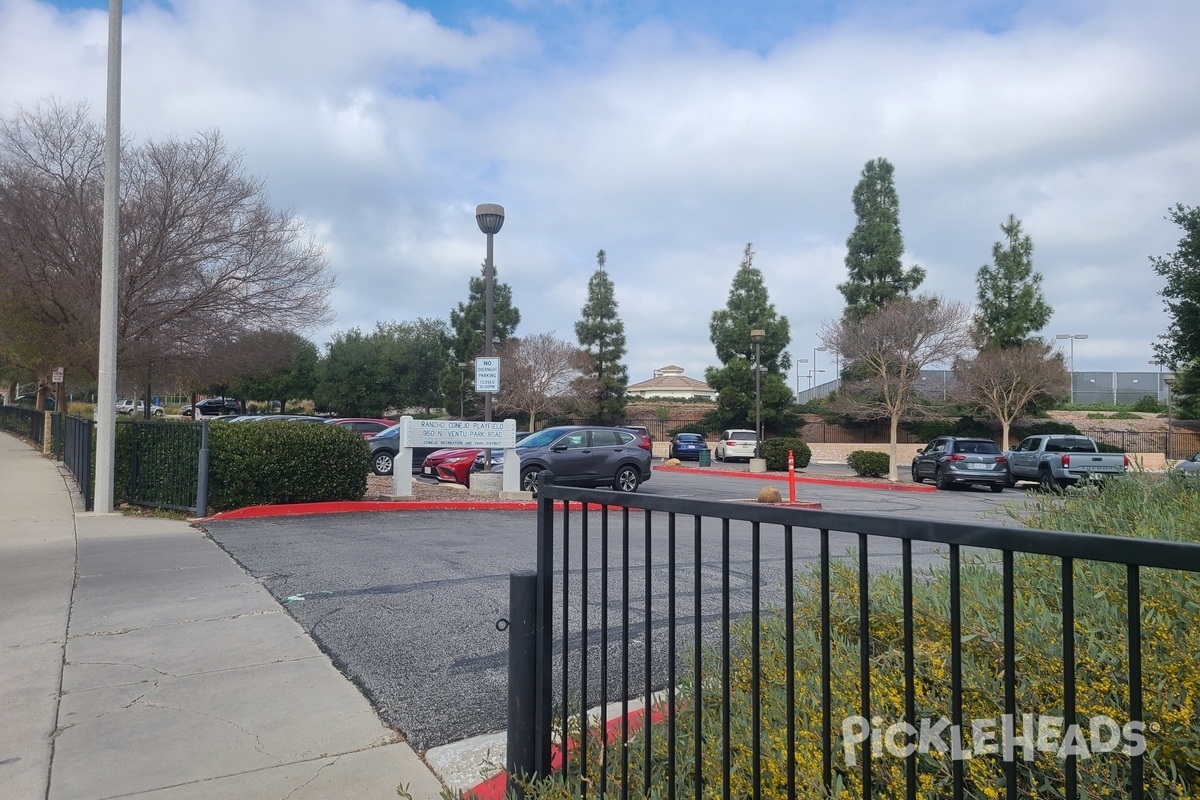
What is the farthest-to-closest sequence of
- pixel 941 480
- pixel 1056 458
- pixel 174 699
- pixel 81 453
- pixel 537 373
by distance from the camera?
1. pixel 537 373
2. pixel 941 480
3. pixel 1056 458
4. pixel 81 453
5. pixel 174 699

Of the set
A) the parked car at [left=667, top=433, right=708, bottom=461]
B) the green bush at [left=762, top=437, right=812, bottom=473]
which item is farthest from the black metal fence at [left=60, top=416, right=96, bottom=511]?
the parked car at [left=667, top=433, right=708, bottom=461]

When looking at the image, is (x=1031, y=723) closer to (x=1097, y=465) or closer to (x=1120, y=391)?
(x=1097, y=465)

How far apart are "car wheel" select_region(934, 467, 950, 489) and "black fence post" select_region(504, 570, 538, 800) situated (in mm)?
23119

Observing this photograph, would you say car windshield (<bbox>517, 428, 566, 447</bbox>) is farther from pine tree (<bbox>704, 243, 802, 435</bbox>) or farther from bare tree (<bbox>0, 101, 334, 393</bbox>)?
pine tree (<bbox>704, 243, 802, 435</bbox>)

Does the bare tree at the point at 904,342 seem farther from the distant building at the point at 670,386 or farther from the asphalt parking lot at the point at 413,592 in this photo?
the distant building at the point at 670,386

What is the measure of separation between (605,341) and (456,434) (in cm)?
3677

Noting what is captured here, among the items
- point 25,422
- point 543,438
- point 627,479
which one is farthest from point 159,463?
point 25,422

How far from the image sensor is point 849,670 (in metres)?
2.72

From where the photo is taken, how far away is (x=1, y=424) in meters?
46.6

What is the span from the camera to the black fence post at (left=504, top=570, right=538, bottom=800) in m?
3.13

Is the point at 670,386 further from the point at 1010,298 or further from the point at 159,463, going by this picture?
the point at 159,463

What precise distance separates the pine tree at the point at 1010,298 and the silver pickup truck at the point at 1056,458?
64.8 feet

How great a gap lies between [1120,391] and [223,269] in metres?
67.9

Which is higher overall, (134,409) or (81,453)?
(134,409)
